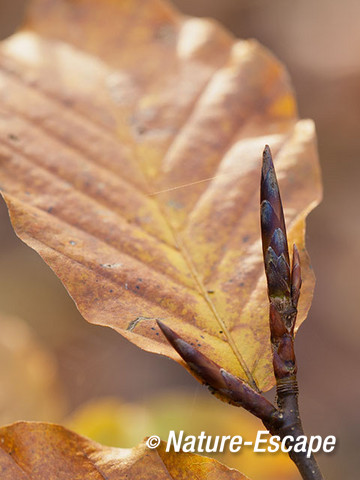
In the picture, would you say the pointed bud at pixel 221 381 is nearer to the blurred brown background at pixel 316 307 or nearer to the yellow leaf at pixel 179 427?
the yellow leaf at pixel 179 427

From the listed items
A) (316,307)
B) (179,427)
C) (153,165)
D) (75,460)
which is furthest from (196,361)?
(316,307)

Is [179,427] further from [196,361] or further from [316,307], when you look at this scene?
[316,307]

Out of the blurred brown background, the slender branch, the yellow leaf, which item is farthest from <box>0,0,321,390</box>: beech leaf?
the blurred brown background

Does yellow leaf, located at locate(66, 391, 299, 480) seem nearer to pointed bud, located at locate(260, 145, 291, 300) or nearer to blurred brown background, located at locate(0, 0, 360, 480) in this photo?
blurred brown background, located at locate(0, 0, 360, 480)

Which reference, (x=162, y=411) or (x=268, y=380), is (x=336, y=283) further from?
(x=268, y=380)

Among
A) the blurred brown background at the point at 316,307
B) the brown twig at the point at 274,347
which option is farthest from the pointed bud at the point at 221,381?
the blurred brown background at the point at 316,307

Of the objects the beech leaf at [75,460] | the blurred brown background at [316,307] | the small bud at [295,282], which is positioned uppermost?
the small bud at [295,282]
